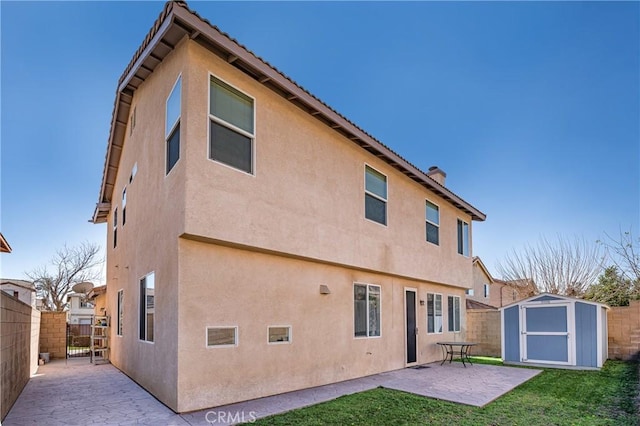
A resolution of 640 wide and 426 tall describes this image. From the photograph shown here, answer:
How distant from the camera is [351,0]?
13094 millimetres

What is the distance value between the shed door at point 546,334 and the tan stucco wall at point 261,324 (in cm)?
520

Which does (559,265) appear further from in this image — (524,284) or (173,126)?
(173,126)

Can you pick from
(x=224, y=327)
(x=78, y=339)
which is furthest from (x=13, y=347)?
(x=78, y=339)

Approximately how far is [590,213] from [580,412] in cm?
1634

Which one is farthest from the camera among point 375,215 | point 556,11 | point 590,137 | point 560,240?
point 560,240

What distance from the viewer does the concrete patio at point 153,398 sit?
603 centimetres

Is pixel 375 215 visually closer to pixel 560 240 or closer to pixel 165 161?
pixel 165 161

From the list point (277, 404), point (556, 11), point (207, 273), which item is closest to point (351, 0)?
point (556, 11)

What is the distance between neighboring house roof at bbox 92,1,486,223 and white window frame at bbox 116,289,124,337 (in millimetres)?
4465

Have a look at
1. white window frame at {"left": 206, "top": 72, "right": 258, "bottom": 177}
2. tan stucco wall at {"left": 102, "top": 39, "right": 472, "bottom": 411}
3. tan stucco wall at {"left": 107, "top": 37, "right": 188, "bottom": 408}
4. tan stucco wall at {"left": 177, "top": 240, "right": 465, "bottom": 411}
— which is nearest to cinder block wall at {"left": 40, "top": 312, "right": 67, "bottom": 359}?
tan stucco wall at {"left": 107, "top": 37, "right": 188, "bottom": 408}

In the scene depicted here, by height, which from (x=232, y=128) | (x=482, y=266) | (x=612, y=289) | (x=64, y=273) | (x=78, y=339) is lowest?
(x=78, y=339)

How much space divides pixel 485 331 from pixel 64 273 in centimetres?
3053

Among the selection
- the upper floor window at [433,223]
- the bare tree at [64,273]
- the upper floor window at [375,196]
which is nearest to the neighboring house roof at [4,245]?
the upper floor window at [375,196]

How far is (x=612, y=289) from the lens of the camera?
19438 mm
